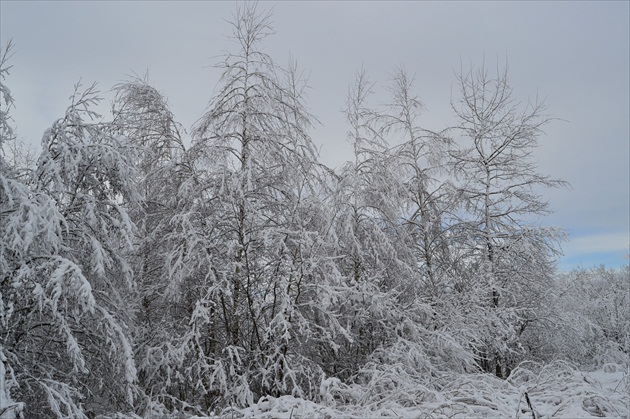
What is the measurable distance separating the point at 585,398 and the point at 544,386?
77cm

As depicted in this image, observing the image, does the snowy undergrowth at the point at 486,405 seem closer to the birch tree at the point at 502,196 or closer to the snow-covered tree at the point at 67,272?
the snow-covered tree at the point at 67,272

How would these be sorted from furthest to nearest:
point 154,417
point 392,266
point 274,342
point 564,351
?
point 564,351, point 392,266, point 274,342, point 154,417

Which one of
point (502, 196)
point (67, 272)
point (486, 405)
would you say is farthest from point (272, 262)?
point (502, 196)

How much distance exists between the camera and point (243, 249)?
7.75 metres

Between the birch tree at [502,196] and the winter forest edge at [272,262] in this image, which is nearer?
the winter forest edge at [272,262]

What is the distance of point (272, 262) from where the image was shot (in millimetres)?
8031

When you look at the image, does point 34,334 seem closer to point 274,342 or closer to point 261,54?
point 274,342

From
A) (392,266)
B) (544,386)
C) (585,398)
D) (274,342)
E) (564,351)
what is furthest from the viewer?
(564,351)

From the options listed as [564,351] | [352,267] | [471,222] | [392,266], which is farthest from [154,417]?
[564,351]

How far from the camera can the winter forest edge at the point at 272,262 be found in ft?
16.6

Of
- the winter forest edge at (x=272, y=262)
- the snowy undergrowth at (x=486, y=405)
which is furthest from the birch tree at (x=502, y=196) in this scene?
the snowy undergrowth at (x=486, y=405)

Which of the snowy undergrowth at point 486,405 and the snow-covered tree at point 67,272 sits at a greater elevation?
the snow-covered tree at point 67,272

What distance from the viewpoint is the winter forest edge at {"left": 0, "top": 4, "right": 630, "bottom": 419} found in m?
5.05

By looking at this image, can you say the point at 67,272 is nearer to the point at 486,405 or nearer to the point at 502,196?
the point at 486,405
